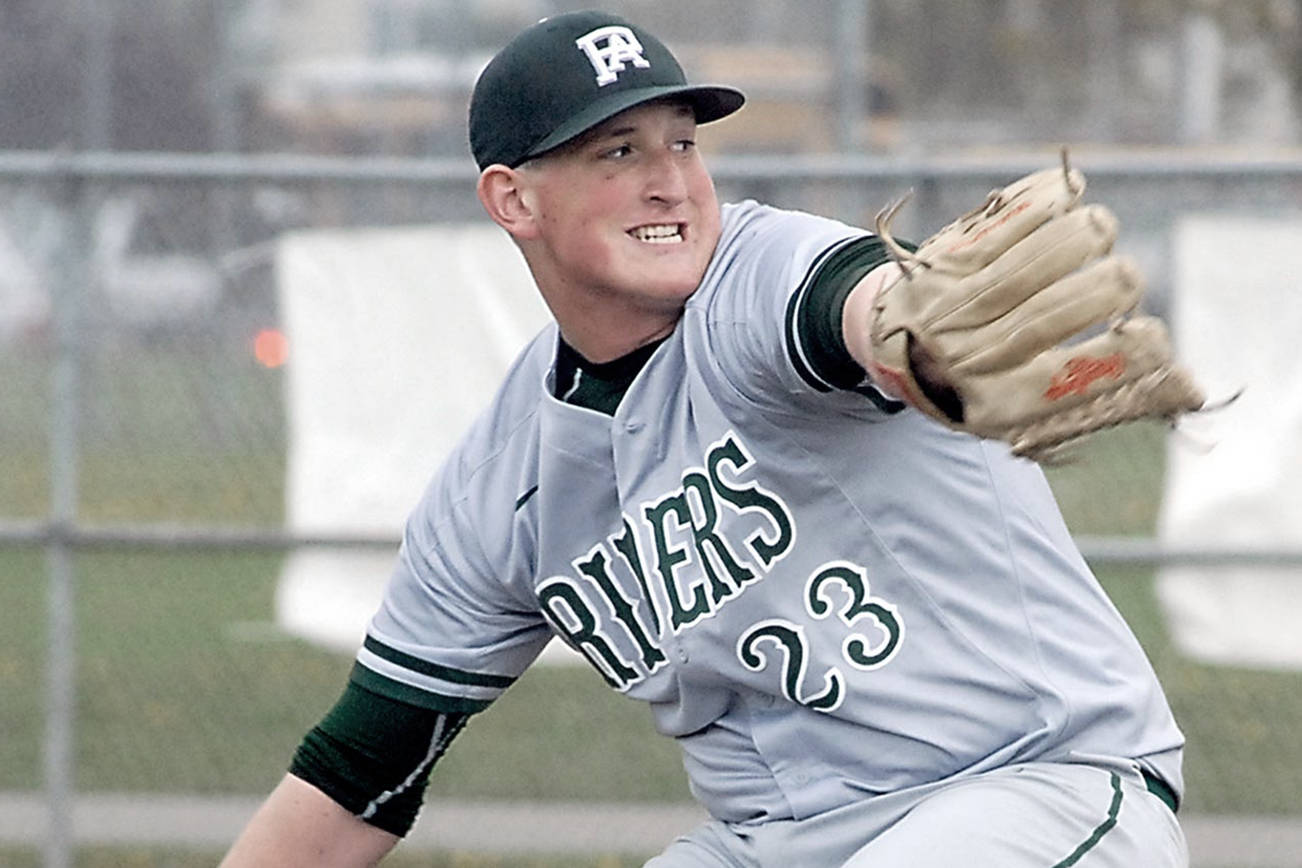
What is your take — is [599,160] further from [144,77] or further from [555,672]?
[144,77]

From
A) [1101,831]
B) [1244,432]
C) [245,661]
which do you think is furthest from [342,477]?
[1101,831]

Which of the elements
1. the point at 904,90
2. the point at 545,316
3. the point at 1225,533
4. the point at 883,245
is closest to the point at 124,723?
the point at 545,316

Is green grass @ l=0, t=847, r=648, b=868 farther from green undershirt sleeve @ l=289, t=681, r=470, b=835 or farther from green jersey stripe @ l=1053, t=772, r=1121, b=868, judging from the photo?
green jersey stripe @ l=1053, t=772, r=1121, b=868

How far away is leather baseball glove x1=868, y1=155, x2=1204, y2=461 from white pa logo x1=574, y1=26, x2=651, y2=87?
0.78 metres

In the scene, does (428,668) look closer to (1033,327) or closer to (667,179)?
(667,179)

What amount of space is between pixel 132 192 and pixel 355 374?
2.78 ft

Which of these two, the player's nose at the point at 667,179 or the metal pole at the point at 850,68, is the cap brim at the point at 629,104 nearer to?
the player's nose at the point at 667,179

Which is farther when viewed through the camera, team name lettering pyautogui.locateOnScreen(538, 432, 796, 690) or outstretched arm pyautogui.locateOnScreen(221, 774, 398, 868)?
outstretched arm pyautogui.locateOnScreen(221, 774, 398, 868)

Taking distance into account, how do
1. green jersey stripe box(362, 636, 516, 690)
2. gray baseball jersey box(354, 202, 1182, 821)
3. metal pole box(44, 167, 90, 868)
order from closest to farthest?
gray baseball jersey box(354, 202, 1182, 821) → green jersey stripe box(362, 636, 516, 690) → metal pole box(44, 167, 90, 868)

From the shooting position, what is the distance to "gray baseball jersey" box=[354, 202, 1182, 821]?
10.3ft

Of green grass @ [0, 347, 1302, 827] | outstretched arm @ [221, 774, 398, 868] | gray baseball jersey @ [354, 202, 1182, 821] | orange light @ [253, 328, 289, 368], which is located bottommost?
green grass @ [0, 347, 1302, 827]

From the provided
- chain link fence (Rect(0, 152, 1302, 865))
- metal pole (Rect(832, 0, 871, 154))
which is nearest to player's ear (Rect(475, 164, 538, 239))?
chain link fence (Rect(0, 152, 1302, 865))

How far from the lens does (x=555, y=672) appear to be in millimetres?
6668

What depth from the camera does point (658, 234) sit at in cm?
333
